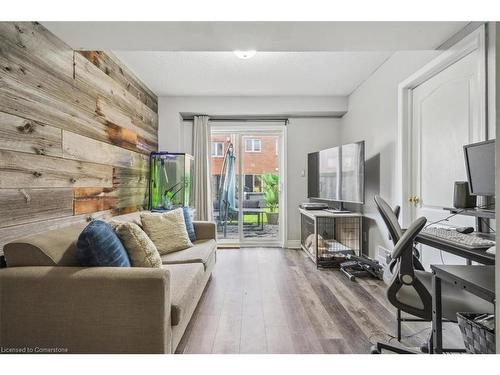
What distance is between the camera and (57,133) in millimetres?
1995

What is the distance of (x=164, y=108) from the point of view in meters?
4.37

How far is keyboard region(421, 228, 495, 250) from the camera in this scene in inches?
55.7

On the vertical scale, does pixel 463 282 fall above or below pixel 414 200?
below

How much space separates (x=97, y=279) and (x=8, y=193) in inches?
30.5

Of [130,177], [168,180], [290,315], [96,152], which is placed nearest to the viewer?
[290,315]

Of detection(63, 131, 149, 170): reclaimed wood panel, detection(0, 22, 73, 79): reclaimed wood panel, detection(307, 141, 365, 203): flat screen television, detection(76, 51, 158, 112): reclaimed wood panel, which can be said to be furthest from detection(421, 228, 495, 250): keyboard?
detection(76, 51, 158, 112): reclaimed wood panel

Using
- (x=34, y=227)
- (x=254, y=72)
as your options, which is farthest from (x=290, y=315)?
(x=254, y=72)

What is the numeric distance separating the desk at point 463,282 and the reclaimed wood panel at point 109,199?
2.47m

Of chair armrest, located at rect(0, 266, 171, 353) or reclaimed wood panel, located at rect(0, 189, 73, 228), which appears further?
reclaimed wood panel, located at rect(0, 189, 73, 228)

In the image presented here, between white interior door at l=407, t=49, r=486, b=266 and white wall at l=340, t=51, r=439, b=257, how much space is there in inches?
9.7

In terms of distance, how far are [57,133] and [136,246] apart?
1.03m

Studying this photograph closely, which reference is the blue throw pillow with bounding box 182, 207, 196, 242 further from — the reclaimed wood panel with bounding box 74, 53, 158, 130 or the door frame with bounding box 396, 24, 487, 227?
the door frame with bounding box 396, 24, 487, 227

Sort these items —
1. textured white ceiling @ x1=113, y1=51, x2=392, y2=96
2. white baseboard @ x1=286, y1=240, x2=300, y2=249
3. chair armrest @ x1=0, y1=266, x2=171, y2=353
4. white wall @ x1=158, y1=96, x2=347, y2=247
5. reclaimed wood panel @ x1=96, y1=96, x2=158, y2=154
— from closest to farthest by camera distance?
1. chair armrest @ x1=0, y1=266, x2=171, y2=353
2. reclaimed wood panel @ x1=96, y1=96, x2=158, y2=154
3. textured white ceiling @ x1=113, y1=51, x2=392, y2=96
4. white wall @ x1=158, y1=96, x2=347, y2=247
5. white baseboard @ x1=286, y1=240, x2=300, y2=249

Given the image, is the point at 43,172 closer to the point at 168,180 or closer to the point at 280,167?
the point at 168,180
